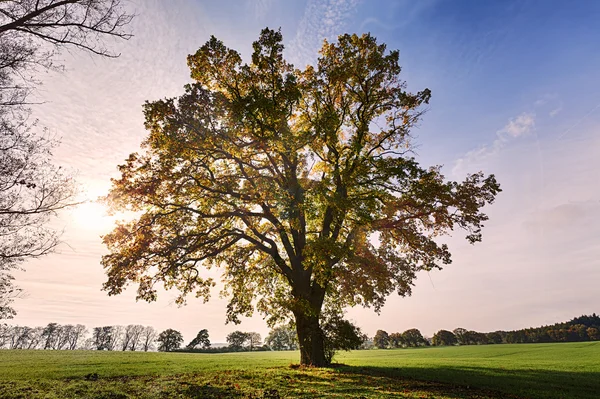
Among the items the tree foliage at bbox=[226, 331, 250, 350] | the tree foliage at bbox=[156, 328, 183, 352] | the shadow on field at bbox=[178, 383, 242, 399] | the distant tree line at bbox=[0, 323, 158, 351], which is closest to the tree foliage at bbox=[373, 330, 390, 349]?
the tree foliage at bbox=[226, 331, 250, 350]

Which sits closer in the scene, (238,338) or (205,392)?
(205,392)

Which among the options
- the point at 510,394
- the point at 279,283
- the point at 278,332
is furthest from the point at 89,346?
the point at 510,394

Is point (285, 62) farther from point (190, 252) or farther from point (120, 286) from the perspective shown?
point (120, 286)

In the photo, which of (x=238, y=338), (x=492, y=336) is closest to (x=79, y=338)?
(x=238, y=338)

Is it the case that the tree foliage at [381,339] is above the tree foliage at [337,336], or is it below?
below

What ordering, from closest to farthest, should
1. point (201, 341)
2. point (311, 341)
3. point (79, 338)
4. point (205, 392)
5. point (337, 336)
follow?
point (205, 392) < point (311, 341) < point (337, 336) < point (201, 341) < point (79, 338)

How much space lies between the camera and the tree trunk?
19.2 meters

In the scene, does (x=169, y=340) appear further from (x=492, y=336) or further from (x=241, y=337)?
(x=492, y=336)

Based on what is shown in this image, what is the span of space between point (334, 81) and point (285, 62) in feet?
12.5

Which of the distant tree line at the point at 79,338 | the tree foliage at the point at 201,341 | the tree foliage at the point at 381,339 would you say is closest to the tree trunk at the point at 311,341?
the tree foliage at the point at 201,341

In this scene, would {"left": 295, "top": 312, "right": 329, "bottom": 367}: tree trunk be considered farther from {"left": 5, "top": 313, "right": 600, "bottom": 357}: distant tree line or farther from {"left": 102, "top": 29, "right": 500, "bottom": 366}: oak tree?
{"left": 5, "top": 313, "right": 600, "bottom": 357}: distant tree line

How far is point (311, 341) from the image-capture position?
63.7 ft

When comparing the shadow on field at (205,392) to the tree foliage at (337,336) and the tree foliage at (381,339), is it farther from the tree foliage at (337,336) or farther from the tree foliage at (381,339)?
the tree foliage at (381,339)

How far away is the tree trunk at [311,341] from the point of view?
19172 millimetres
